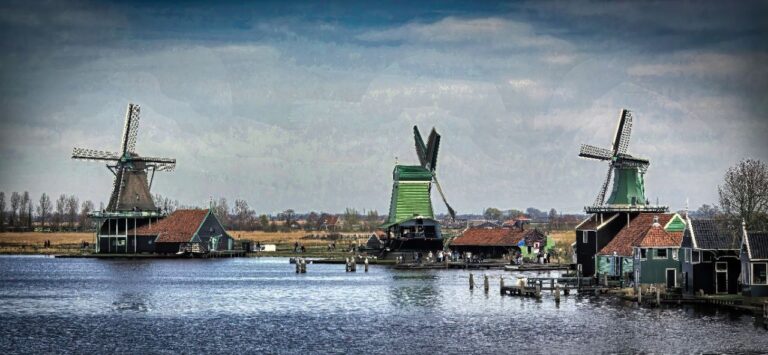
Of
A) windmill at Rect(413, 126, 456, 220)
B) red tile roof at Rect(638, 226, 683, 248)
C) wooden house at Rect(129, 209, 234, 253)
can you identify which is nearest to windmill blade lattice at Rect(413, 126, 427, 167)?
windmill at Rect(413, 126, 456, 220)

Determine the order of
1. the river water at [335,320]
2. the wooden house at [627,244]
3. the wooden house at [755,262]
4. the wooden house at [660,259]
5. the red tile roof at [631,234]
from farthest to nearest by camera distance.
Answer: the red tile roof at [631,234] → the wooden house at [627,244] → the wooden house at [660,259] → the wooden house at [755,262] → the river water at [335,320]

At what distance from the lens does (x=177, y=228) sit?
138875 millimetres

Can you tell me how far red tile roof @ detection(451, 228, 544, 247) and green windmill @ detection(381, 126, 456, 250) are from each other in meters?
3.39

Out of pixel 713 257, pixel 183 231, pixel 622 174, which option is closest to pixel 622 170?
pixel 622 174

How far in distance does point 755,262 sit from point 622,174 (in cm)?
3411

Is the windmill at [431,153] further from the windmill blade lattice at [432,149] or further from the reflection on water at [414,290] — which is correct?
the reflection on water at [414,290]

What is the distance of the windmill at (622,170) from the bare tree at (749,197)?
18.3m

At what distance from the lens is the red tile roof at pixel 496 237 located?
4867 inches

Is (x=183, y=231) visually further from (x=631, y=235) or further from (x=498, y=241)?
(x=631, y=235)

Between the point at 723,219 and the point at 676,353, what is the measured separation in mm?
21956

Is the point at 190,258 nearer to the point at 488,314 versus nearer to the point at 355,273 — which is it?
the point at 355,273

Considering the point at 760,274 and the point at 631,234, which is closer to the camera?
the point at 760,274

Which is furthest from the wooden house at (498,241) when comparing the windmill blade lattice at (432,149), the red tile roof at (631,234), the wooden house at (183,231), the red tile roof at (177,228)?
the red tile roof at (631,234)

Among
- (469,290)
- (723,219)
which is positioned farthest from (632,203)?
(723,219)
